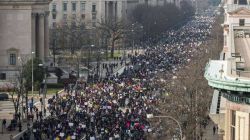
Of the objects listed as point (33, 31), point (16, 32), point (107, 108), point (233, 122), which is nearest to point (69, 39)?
point (33, 31)

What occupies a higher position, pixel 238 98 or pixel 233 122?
pixel 238 98

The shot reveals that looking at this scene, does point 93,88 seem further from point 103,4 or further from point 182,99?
point 103,4

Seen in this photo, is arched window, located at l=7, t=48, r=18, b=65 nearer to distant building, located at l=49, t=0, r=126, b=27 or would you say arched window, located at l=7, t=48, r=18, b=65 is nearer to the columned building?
the columned building

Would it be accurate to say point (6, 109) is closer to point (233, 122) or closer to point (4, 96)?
point (4, 96)

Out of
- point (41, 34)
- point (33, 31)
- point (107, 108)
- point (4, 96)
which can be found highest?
point (33, 31)

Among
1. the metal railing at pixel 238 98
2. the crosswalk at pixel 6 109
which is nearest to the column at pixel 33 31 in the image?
the crosswalk at pixel 6 109

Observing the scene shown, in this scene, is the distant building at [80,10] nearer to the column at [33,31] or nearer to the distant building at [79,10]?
the distant building at [79,10]

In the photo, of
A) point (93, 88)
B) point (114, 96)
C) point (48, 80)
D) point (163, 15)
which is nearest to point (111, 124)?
point (114, 96)

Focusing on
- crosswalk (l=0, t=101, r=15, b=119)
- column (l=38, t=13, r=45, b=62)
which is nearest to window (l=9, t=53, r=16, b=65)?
column (l=38, t=13, r=45, b=62)
